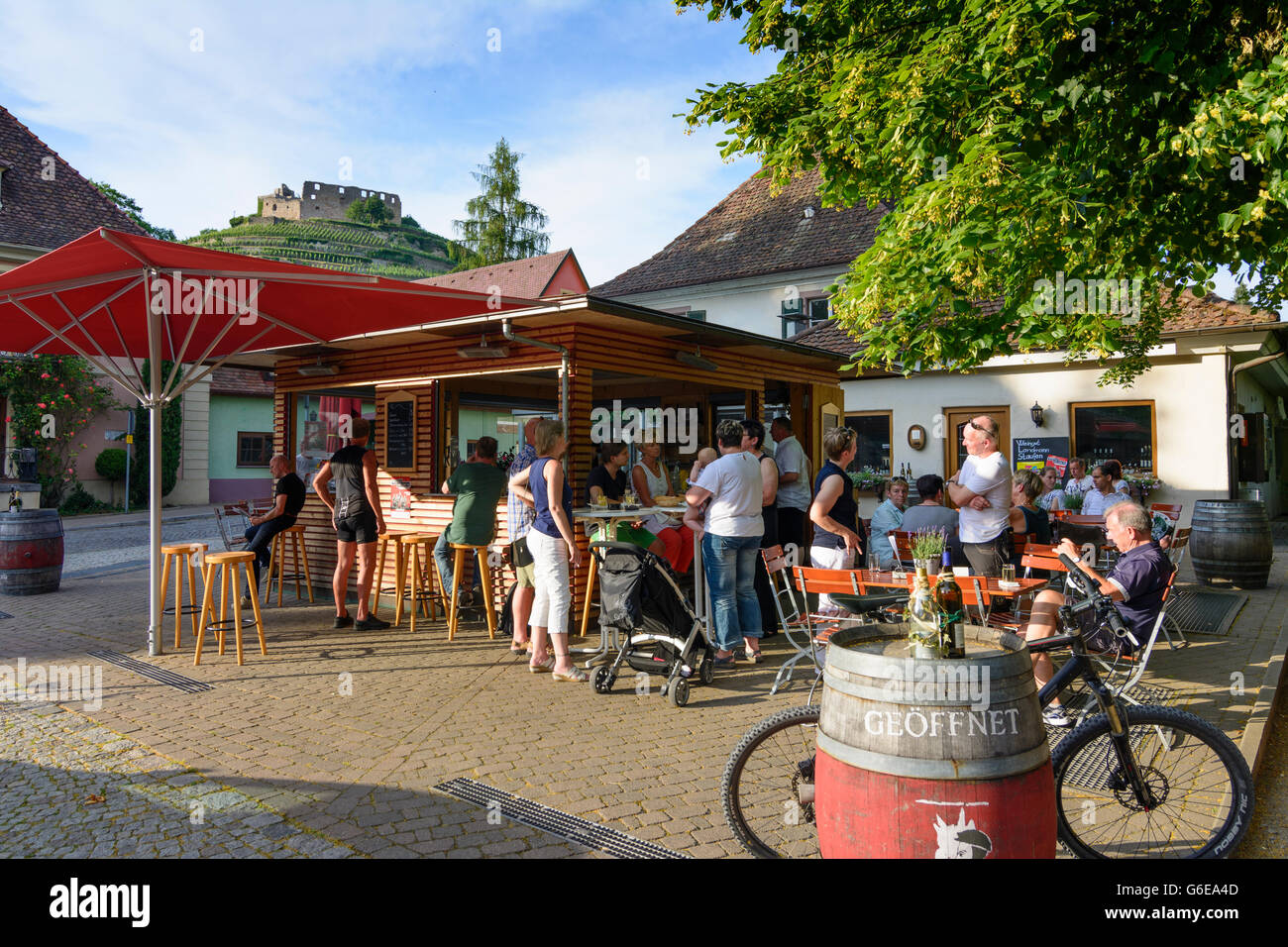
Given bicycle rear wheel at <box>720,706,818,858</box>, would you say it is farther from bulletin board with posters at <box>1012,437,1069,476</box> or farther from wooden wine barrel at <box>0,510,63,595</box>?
bulletin board with posters at <box>1012,437,1069,476</box>

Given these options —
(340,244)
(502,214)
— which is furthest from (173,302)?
(340,244)

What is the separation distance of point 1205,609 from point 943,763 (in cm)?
845

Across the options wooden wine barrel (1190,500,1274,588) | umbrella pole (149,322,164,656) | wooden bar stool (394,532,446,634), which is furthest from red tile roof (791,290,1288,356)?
umbrella pole (149,322,164,656)

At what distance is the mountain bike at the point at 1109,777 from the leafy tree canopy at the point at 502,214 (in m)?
37.3

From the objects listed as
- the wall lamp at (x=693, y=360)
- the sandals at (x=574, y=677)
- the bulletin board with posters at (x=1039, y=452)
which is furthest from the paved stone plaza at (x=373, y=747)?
the bulletin board with posters at (x=1039, y=452)

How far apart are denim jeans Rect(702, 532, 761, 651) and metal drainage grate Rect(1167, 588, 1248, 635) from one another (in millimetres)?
4462

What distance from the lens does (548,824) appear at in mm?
3523

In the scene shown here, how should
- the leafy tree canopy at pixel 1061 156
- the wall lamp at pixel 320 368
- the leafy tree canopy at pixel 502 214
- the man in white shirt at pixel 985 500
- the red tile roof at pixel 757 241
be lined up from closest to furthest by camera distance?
the leafy tree canopy at pixel 1061 156 → the man in white shirt at pixel 985 500 → the wall lamp at pixel 320 368 → the red tile roof at pixel 757 241 → the leafy tree canopy at pixel 502 214

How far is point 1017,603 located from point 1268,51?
385 cm

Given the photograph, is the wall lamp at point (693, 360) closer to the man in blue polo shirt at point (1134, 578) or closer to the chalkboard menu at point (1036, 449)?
the man in blue polo shirt at point (1134, 578)

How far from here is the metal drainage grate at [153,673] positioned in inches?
231

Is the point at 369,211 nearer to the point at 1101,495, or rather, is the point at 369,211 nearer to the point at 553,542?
the point at 1101,495

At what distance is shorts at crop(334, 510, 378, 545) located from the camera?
7891 mm
